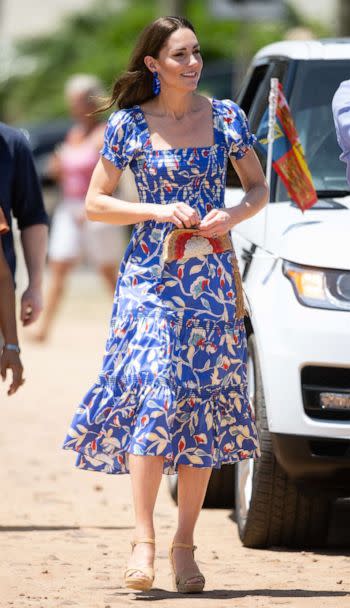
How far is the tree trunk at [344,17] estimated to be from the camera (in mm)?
16609

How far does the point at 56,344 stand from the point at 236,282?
8445 millimetres

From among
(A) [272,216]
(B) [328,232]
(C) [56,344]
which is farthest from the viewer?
(C) [56,344]

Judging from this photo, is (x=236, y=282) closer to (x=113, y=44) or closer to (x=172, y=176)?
(x=172, y=176)

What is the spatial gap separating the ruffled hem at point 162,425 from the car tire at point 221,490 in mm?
1611

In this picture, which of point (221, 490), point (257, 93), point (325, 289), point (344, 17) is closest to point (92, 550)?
point (221, 490)

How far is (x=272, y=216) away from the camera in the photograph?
6.48 metres

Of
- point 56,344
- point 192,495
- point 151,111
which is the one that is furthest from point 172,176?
point 56,344

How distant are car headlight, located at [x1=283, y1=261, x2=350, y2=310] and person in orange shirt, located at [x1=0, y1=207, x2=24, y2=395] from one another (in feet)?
3.61

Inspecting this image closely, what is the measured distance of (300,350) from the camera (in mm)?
5926

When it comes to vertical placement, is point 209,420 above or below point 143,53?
below

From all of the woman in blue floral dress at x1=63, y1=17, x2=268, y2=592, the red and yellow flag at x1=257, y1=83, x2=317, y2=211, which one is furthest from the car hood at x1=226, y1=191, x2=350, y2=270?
the woman in blue floral dress at x1=63, y1=17, x2=268, y2=592

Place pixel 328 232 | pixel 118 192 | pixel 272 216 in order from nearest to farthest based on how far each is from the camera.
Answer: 1. pixel 328 232
2. pixel 272 216
3. pixel 118 192

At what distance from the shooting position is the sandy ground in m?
5.67

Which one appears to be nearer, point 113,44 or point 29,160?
point 29,160
